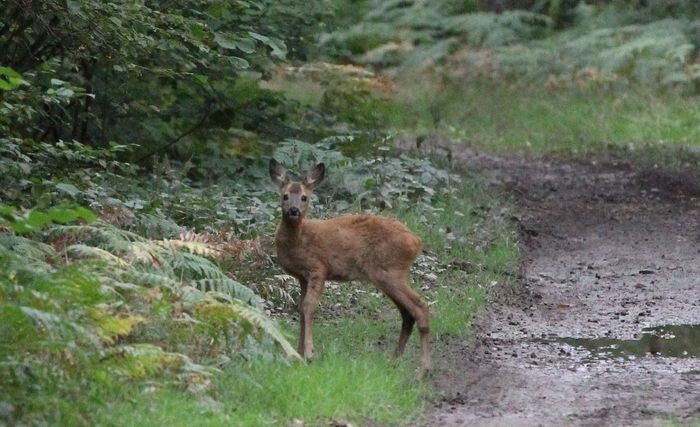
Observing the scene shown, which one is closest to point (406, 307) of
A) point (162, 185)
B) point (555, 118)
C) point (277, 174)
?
point (277, 174)

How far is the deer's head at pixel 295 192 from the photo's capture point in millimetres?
8898

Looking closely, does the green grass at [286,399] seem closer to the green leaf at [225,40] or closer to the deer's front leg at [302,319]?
the deer's front leg at [302,319]

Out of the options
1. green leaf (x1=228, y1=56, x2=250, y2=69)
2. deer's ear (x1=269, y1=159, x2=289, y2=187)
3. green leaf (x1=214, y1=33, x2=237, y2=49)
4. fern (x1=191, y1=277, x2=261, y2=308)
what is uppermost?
green leaf (x1=214, y1=33, x2=237, y2=49)

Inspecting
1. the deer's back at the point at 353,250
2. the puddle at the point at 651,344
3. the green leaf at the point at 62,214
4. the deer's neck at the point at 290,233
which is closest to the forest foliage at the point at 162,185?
the green leaf at the point at 62,214

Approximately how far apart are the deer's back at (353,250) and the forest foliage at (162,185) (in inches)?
22.3

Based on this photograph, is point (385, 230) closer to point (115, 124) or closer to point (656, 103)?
point (115, 124)

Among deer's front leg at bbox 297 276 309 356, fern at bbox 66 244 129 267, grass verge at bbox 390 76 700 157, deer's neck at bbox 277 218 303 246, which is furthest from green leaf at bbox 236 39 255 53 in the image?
grass verge at bbox 390 76 700 157

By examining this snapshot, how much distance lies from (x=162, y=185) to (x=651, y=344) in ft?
14.9

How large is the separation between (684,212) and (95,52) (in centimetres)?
755

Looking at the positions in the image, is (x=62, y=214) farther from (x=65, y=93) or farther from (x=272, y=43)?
(x=272, y=43)

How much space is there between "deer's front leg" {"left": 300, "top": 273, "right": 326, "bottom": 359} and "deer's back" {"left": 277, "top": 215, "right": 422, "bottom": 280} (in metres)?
0.08

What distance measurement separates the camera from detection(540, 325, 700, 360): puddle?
8836 millimetres

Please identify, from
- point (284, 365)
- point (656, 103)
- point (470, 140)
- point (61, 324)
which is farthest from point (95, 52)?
point (656, 103)

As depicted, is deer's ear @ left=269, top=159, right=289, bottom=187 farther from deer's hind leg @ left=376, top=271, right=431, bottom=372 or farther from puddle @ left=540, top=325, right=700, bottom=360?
puddle @ left=540, top=325, right=700, bottom=360
